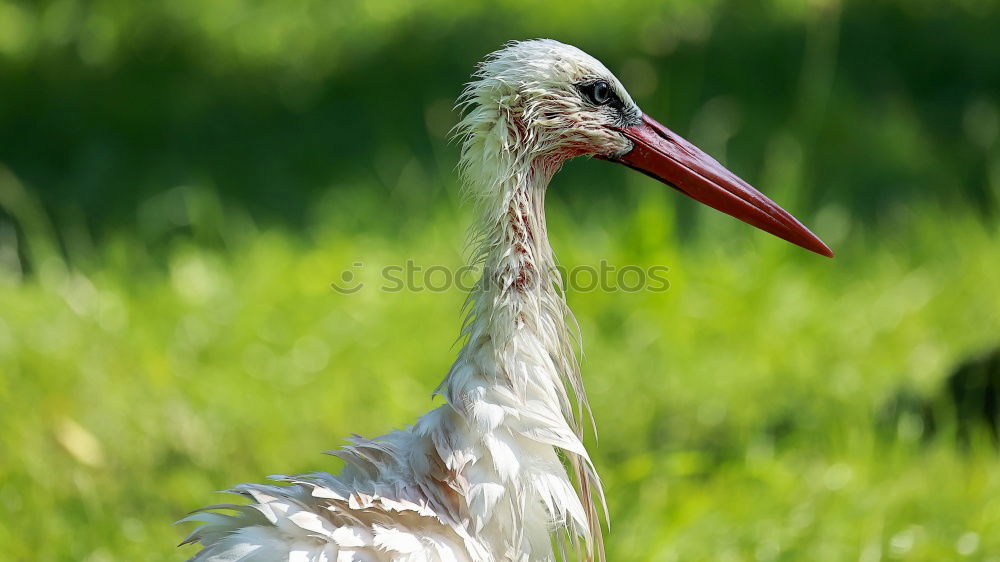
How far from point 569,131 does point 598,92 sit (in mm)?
108

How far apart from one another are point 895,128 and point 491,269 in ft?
14.5

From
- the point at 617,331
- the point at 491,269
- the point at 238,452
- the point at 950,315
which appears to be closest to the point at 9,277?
the point at 238,452

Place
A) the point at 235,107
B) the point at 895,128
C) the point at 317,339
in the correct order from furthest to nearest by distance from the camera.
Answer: the point at 235,107
the point at 895,128
the point at 317,339

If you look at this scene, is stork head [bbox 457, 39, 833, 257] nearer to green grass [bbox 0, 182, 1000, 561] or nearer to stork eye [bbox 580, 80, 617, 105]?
stork eye [bbox 580, 80, 617, 105]

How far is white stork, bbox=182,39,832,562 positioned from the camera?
202cm

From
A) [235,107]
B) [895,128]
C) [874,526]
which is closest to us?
[874,526]

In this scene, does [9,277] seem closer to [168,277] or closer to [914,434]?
[168,277]

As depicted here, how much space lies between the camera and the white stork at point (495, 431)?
79.7 inches

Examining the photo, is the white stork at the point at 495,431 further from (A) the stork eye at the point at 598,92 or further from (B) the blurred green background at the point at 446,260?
(B) the blurred green background at the point at 446,260

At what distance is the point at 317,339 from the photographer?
450 centimetres

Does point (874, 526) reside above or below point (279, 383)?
below

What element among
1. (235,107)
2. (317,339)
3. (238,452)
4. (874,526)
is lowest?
(874,526)
